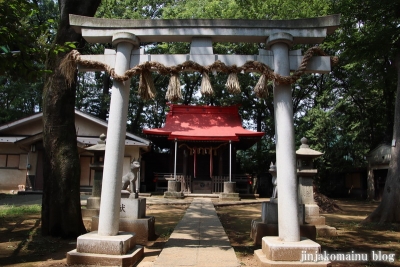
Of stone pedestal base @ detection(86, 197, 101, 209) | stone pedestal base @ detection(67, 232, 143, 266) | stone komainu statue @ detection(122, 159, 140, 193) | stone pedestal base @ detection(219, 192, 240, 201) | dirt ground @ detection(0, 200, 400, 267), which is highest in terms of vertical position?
stone komainu statue @ detection(122, 159, 140, 193)

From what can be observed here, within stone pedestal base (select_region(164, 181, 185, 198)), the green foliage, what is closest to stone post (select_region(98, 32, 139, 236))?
the green foliage

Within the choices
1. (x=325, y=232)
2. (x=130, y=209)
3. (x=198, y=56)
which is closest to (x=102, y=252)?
(x=130, y=209)

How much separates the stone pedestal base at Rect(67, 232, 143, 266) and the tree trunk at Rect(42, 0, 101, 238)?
7.57 ft

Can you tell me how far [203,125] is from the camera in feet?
66.9

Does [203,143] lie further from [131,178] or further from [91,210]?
[131,178]

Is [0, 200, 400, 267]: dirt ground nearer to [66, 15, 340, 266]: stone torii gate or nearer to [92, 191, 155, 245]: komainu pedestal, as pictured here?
[92, 191, 155, 245]: komainu pedestal

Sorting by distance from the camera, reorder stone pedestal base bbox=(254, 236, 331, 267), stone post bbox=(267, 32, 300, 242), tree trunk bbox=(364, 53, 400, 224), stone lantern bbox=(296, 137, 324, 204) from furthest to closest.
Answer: tree trunk bbox=(364, 53, 400, 224)
stone lantern bbox=(296, 137, 324, 204)
stone post bbox=(267, 32, 300, 242)
stone pedestal base bbox=(254, 236, 331, 267)

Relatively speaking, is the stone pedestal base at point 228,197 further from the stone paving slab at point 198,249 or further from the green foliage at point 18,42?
the green foliage at point 18,42

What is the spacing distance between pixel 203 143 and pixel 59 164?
13079mm

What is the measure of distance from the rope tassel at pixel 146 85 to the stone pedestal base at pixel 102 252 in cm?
238

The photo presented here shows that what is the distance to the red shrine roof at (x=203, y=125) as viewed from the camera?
18.5m

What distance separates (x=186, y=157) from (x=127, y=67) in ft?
49.0

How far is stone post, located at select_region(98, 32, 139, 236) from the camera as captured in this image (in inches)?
193

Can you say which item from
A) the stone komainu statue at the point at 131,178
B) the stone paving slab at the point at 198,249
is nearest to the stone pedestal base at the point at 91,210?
the stone komainu statue at the point at 131,178
